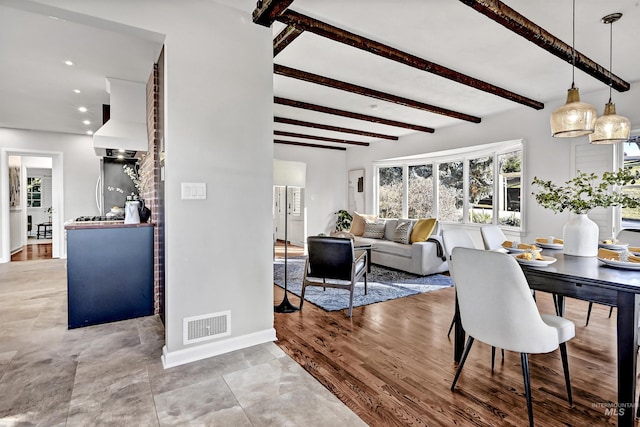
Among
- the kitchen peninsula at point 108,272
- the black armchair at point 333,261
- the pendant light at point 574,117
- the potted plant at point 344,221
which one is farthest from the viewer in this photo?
the potted plant at point 344,221

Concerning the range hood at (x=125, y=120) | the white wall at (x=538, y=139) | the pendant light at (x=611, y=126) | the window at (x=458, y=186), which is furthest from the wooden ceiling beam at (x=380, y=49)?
the range hood at (x=125, y=120)

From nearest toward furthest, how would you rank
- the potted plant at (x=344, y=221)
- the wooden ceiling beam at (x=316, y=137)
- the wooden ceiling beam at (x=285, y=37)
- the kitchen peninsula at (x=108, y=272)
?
the wooden ceiling beam at (x=285, y=37) < the kitchen peninsula at (x=108, y=272) < the wooden ceiling beam at (x=316, y=137) < the potted plant at (x=344, y=221)

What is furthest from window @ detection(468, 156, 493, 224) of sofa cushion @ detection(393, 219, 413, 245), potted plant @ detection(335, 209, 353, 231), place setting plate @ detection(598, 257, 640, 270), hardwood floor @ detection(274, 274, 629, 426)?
place setting plate @ detection(598, 257, 640, 270)

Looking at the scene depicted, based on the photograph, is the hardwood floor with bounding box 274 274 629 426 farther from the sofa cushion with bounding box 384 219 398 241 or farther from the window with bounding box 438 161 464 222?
the window with bounding box 438 161 464 222

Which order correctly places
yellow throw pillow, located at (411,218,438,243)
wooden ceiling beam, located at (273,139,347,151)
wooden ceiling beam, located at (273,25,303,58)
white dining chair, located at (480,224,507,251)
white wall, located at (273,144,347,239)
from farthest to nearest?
white wall, located at (273,144,347,239) < wooden ceiling beam, located at (273,139,347,151) < yellow throw pillow, located at (411,218,438,243) < white dining chair, located at (480,224,507,251) < wooden ceiling beam, located at (273,25,303,58)

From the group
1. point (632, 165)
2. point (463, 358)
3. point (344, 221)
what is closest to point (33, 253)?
point (344, 221)

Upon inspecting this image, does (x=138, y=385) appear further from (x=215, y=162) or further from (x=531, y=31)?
(x=531, y=31)

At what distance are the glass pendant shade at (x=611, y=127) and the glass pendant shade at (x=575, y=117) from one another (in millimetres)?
419

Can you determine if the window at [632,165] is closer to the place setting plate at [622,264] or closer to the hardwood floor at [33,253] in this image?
the place setting plate at [622,264]

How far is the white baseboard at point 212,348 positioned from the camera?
2279mm

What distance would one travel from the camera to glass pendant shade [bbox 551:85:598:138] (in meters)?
2.18

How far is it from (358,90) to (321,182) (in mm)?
4150

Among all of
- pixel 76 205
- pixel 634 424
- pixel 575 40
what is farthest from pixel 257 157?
pixel 76 205

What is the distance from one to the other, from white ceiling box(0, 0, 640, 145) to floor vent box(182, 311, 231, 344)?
6.57 feet
